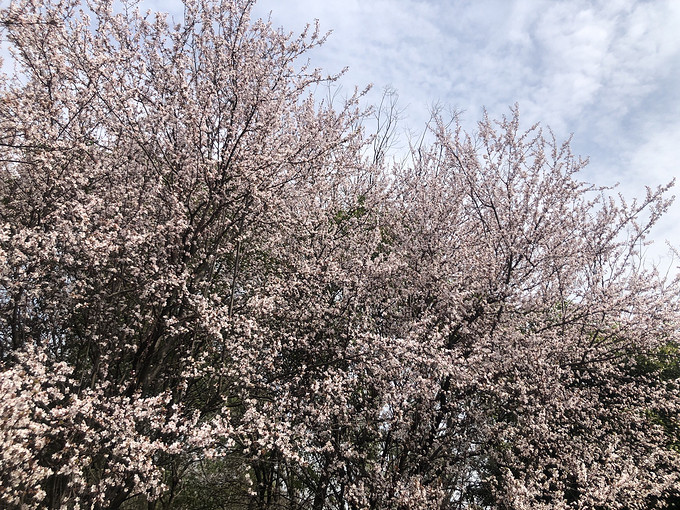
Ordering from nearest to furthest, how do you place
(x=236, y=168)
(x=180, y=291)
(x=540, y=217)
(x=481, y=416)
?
(x=180, y=291)
(x=236, y=168)
(x=481, y=416)
(x=540, y=217)

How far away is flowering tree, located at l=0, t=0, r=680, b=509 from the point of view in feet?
22.8

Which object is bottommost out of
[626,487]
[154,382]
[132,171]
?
[626,487]

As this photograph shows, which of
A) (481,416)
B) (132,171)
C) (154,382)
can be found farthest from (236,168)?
(481,416)

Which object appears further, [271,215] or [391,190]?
[391,190]

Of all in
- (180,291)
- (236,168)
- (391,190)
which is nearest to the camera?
(180,291)

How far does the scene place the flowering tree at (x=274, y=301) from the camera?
6949 mm

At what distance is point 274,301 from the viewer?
866cm

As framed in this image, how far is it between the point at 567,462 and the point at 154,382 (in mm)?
8036

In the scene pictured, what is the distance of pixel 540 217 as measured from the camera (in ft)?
32.2

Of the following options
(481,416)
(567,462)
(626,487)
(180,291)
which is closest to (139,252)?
(180,291)

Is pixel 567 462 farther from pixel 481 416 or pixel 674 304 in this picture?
pixel 674 304

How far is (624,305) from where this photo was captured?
996 centimetres

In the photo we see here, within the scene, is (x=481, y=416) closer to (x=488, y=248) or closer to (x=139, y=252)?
(x=488, y=248)

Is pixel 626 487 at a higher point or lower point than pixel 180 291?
lower
